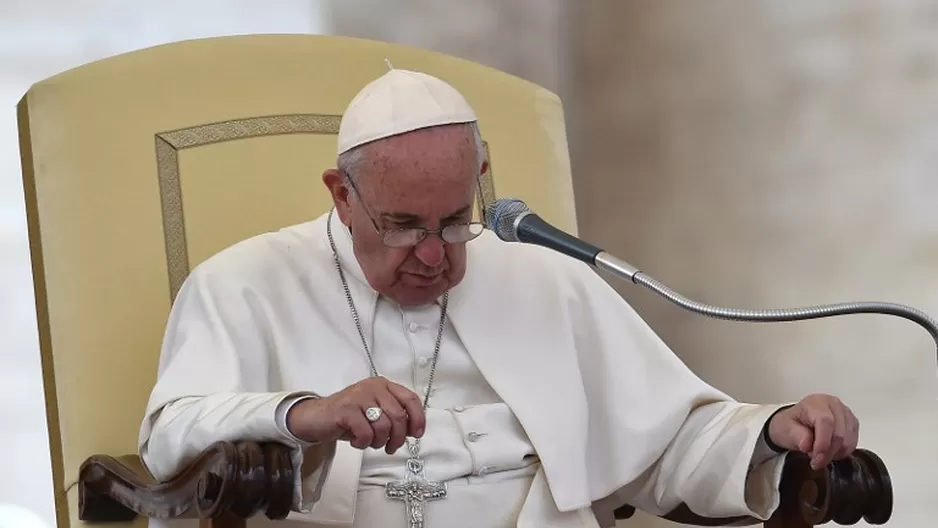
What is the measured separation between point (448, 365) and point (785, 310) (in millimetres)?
942

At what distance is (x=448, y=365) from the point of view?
2529 millimetres

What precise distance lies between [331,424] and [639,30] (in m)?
2.49

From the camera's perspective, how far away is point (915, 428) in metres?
3.08

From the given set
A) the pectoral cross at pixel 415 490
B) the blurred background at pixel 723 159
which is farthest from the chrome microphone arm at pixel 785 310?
the blurred background at pixel 723 159

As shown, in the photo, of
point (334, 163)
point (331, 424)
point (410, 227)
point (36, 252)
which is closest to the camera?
point (331, 424)

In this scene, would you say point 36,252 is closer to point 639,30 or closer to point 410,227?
point 410,227

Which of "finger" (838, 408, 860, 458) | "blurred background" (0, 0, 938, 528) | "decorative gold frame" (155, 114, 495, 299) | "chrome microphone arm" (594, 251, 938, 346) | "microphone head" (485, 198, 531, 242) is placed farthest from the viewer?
"blurred background" (0, 0, 938, 528)

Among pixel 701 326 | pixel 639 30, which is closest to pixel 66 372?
pixel 701 326

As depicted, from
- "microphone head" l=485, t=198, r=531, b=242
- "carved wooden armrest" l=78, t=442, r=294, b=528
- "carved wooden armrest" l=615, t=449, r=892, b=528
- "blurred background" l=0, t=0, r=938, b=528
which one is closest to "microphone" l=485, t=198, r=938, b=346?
"microphone head" l=485, t=198, r=531, b=242

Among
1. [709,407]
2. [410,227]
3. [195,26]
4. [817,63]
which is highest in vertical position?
[195,26]

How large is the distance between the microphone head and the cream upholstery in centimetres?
93

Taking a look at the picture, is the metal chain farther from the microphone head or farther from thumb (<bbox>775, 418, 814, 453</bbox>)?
thumb (<bbox>775, 418, 814, 453</bbox>)

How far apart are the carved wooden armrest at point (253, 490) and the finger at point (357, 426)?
109 millimetres

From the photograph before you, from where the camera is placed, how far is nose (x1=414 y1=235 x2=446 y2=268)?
230 centimetres
